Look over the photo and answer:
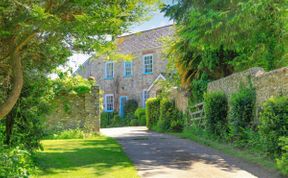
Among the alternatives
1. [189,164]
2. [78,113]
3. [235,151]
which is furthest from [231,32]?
[78,113]

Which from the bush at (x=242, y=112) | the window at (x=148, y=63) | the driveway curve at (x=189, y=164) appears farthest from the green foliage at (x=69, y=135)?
the window at (x=148, y=63)

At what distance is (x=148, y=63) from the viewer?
30078 millimetres

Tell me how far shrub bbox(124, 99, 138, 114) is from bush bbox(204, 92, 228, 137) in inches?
646

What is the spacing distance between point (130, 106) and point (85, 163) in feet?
69.8

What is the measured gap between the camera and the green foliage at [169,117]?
19.4 metres

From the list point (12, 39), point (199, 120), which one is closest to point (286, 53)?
point (199, 120)

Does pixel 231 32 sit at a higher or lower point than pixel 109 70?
lower

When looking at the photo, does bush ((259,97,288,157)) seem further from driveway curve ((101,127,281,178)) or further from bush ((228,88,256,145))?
bush ((228,88,256,145))

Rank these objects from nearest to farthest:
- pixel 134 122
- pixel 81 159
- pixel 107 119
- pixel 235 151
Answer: pixel 81 159 < pixel 235 151 < pixel 134 122 < pixel 107 119

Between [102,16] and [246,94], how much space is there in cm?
669

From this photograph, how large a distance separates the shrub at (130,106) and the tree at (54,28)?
70.4 ft

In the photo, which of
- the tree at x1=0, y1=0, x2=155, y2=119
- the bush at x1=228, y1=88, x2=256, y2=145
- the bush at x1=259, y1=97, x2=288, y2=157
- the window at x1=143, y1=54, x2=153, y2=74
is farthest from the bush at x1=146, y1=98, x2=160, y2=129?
the tree at x1=0, y1=0, x2=155, y2=119

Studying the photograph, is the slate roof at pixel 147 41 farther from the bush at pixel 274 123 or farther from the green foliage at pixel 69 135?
the bush at pixel 274 123

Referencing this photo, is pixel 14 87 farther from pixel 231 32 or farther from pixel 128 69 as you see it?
pixel 128 69
